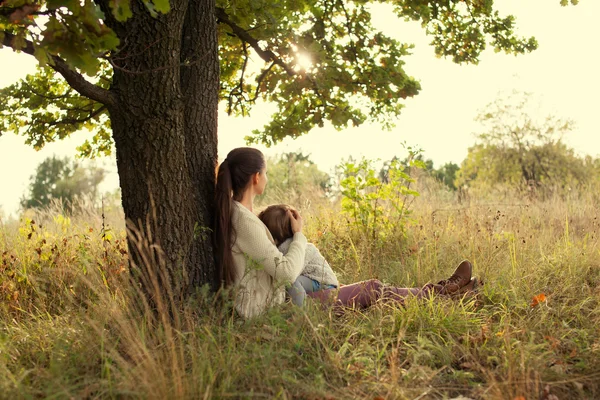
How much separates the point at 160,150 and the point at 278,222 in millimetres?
1130

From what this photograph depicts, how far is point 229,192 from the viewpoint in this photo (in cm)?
420

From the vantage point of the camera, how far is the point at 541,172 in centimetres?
2448

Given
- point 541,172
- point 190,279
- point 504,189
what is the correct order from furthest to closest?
point 541,172 < point 504,189 < point 190,279

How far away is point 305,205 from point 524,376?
523 centimetres

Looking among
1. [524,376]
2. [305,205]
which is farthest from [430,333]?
[305,205]

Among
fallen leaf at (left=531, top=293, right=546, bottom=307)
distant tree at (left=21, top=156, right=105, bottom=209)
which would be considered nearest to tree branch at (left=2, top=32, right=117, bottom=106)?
fallen leaf at (left=531, top=293, right=546, bottom=307)

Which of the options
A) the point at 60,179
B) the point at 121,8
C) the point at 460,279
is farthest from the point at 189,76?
the point at 60,179

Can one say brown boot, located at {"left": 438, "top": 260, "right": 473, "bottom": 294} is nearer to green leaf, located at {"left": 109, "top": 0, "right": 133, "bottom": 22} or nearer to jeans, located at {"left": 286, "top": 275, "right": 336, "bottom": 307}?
jeans, located at {"left": 286, "top": 275, "right": 336, "bottom": 307}

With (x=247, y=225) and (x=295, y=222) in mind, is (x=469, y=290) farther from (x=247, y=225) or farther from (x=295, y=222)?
(x=247, y=225)

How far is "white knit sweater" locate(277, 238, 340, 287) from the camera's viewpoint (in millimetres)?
4574

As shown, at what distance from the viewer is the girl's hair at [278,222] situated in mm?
4602

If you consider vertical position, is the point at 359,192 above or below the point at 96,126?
below

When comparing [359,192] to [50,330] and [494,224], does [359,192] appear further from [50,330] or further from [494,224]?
[50,330]

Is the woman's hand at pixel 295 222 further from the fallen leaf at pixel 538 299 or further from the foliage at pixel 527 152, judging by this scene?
the foliage at pixel 527 152
